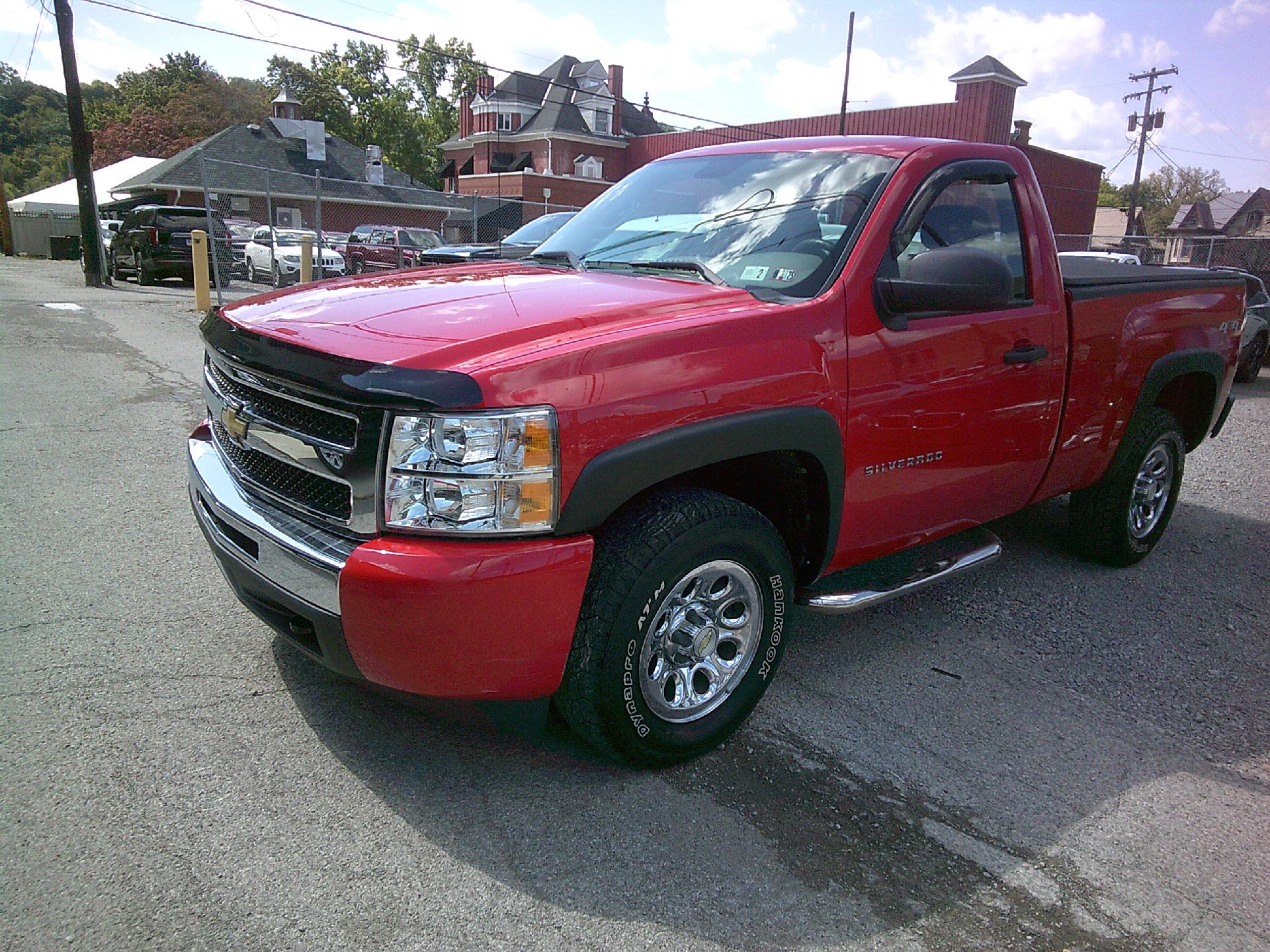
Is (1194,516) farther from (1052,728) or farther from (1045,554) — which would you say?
(1052,728)

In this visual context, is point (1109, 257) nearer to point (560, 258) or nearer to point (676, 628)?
point (560, 258)

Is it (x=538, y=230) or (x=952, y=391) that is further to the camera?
(x=538, y=230)

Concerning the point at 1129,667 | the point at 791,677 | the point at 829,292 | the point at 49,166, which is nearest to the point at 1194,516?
the point at 1129,667

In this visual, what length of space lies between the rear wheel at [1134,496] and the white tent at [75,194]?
4781 centimetres

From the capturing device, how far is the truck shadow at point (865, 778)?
7.67ft

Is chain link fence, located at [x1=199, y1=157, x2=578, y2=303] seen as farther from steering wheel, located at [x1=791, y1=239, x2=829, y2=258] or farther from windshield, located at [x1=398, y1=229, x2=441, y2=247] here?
steering wheel, located at [x1=791, y1=239, x2=829, y2=258]

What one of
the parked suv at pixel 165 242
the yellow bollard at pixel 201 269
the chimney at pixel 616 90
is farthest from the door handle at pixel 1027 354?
the chimney at pixel 616 90

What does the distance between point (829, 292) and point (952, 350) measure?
64 cm

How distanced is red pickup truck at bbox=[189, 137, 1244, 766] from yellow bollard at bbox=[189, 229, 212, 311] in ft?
43.7

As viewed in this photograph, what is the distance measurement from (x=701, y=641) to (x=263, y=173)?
38895 mm

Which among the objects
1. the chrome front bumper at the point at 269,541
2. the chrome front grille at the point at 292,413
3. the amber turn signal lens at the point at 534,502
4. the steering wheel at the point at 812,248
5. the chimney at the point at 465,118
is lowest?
the chrome front bumper at the point at 269,541

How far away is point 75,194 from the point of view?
44156mm

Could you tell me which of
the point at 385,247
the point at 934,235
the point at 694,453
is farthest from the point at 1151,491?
the point at 385,247

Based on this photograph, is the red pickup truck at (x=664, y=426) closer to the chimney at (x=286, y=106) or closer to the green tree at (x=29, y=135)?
the chimney at (x=286, y=106)
